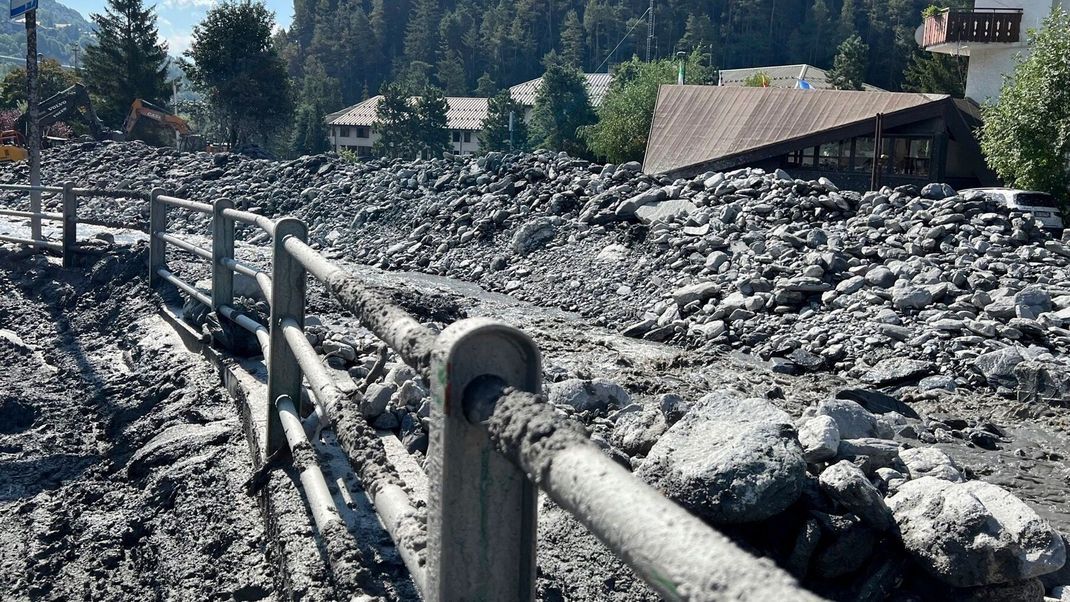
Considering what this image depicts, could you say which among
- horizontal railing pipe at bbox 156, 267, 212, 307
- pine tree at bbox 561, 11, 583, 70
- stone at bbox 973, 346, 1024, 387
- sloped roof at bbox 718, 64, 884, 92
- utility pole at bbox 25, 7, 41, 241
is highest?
pine tree at bbox 561, 11, 583, 70

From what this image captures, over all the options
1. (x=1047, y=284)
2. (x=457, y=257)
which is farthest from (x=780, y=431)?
(x=457, y=257)

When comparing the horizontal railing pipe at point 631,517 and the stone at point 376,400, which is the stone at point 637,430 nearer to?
the stone at point 376,400

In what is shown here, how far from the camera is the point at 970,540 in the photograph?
12.9ft

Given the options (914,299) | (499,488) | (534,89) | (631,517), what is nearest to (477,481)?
(499,488)

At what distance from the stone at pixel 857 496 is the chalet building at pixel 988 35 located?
110 ft

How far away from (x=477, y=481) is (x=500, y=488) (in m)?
0.04

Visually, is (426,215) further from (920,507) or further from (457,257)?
(920,507)

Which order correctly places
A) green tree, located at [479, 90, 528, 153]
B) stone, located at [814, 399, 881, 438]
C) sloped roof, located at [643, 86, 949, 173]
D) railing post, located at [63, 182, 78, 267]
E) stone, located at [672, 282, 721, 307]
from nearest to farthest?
stone, located at [814, 399, 881, 438] < railing post, located at [63, 182, 78, 267] < stone, located at [672, 282, 721, 307] < sloped roof, located at [643, 86, 949, 173] < green tree, located at [479, 90, 528, 153]

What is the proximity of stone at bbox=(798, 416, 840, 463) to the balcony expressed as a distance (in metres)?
34.4

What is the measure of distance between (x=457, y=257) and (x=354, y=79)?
10427 centimetres

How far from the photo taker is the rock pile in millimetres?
11180

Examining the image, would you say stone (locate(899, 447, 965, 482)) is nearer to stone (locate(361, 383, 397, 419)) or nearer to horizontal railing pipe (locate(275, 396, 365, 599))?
stone (locate(361, 383, 397, 419))

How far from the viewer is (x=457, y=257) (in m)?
18.0

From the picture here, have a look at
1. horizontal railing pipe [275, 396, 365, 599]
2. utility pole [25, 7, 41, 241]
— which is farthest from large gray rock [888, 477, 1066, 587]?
utility pole [25, 7, 41, 241]
